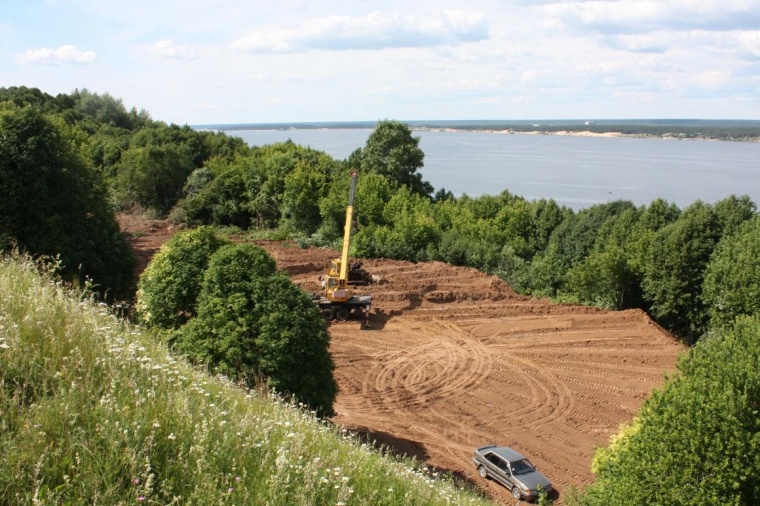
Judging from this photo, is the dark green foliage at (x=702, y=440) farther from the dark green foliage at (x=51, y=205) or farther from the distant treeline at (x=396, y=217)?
the dark green foliage at (x=51, y=205)

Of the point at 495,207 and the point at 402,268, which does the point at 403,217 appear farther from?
the point at 495,207

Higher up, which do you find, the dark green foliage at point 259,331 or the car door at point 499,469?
the dark green foliage at point 259,331

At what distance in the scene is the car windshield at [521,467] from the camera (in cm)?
1469

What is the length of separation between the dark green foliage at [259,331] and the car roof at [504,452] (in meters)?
4.14

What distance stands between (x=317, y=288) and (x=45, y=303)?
24.7 meters

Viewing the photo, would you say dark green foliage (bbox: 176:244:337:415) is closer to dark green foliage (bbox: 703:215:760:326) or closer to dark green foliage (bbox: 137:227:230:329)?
dark green foliage (bbox: 137:227:230:329)

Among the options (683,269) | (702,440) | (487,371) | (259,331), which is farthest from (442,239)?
(702,440)

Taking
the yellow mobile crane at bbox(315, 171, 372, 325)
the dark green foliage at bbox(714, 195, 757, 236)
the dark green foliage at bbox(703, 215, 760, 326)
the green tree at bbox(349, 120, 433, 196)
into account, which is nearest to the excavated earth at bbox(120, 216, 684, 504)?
the yellow mobile crane at bbox(315, 171, 372, 325)

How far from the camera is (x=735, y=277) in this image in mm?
23453

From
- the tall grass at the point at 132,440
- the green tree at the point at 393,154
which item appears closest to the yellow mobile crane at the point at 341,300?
the tall grass at the point at 132,440

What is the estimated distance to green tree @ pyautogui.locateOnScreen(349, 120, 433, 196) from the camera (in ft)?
169

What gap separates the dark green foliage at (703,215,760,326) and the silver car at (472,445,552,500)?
1169cm

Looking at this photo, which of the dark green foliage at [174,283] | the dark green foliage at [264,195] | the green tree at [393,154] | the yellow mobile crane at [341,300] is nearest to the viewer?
the dark green foliage at [174,283]

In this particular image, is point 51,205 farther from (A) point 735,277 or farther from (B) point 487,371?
(A) point 735,277
